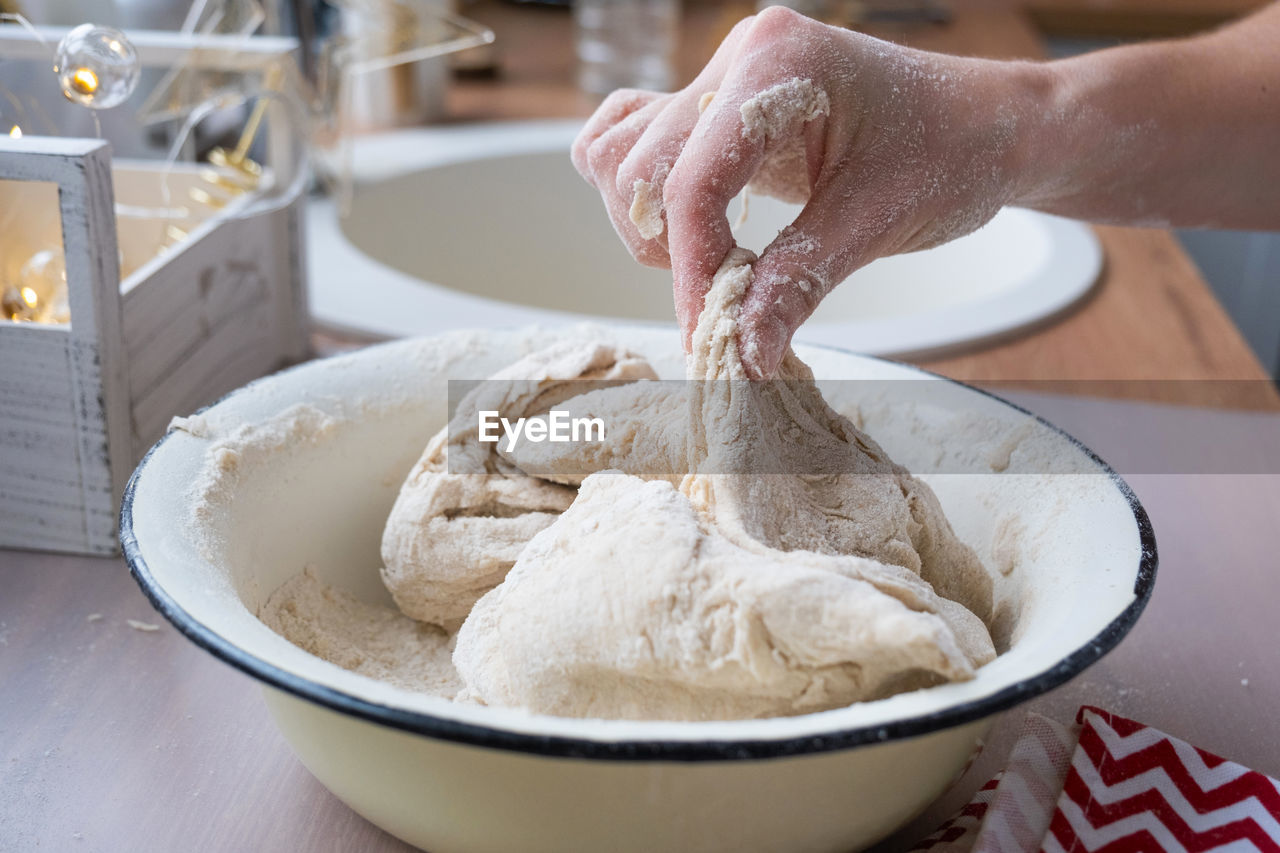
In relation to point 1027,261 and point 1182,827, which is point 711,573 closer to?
point 1182,827

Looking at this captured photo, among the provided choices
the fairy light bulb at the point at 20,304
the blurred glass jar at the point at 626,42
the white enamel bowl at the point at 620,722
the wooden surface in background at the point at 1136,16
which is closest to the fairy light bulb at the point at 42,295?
the fairy light bulb at the point at 20,304

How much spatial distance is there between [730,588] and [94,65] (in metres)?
0.59

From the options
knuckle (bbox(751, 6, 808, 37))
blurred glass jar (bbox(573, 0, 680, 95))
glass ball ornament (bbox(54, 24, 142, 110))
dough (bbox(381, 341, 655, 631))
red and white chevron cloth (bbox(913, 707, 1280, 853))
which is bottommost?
red and white chevron cloth (bbox(913, 707, 1280, 853))

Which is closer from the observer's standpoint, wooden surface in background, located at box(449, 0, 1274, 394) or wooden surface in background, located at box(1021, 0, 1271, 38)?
wooden surface in background, located at box(449, 0, 1274, 394)

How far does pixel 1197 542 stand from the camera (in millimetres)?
854

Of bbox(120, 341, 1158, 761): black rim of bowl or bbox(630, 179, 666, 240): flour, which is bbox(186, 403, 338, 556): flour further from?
bbox(630, 179, 666, 240): flour

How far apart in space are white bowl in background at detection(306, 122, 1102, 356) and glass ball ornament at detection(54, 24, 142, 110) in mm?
458

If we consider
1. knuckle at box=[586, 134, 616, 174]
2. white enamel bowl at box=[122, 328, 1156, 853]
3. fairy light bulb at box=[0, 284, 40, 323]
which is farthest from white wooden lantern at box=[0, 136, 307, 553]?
knuckle at box=[586, 134, 616, 174]

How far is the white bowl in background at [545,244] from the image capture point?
1378 millimetres

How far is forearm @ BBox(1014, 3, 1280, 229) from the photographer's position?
0.74 metres

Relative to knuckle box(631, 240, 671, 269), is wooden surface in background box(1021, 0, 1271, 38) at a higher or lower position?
higher

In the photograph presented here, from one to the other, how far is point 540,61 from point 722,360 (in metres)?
1.99

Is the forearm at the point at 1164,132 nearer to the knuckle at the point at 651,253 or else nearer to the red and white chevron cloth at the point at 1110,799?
the knuckle at the point at 651,253

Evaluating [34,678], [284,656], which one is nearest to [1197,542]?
[284,656]
